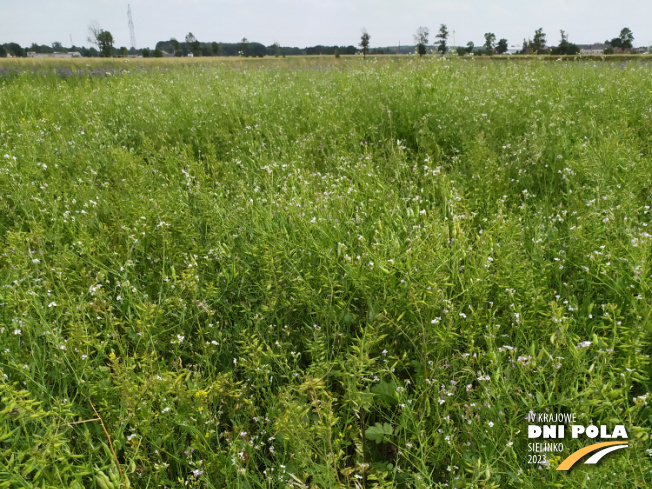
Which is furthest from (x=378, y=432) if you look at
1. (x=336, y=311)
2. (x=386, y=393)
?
(x=336, y=311)

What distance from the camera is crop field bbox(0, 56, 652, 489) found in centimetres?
180

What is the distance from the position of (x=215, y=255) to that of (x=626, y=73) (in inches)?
348

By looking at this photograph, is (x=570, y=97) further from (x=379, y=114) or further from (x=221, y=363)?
(x=221, y=363)

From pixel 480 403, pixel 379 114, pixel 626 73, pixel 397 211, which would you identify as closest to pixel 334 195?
pixel 397 211

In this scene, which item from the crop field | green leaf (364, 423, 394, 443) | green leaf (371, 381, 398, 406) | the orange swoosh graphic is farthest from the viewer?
green leaf (371, 381, 398, 406)

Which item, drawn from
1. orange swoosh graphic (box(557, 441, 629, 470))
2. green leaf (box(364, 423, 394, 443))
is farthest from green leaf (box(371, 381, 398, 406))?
orange swoosh graphic (box(557, 441, 629, 470))

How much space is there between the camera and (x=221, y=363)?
249 centimetres
